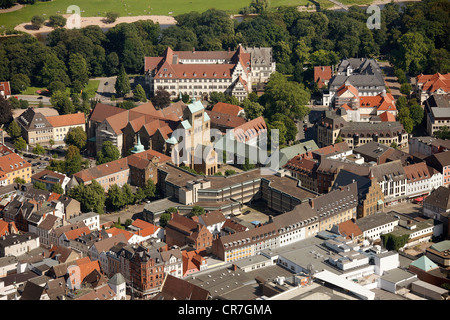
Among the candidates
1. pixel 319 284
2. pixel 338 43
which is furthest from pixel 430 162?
pixel 338 43

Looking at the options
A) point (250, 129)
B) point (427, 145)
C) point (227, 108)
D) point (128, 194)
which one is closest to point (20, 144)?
point (128, 194)

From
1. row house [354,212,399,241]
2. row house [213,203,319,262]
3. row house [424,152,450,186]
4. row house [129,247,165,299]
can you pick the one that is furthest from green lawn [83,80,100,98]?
row house [129,247,165,299]

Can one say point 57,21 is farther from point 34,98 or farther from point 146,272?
point 146,272

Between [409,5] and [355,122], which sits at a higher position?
[409,5]

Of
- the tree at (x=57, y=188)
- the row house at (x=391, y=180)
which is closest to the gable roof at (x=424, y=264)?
the row house at (x=391, y=180)

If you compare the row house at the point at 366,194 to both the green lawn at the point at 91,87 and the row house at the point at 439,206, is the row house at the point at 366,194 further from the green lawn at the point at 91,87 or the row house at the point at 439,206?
the green lawn at the point at 91,87
